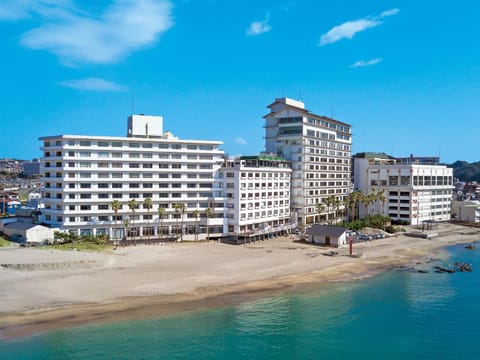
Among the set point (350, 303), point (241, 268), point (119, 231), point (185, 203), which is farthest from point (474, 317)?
point (119, 231)

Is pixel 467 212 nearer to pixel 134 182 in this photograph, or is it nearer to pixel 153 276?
pixel 134 182

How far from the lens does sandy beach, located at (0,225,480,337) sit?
163 feet

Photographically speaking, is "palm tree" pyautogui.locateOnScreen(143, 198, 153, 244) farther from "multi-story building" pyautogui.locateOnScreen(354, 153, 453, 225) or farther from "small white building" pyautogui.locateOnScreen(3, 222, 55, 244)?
"multi-story building" pyautogui.locateOnScreen(354, 153, 453, 225)

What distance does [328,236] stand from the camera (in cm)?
9138

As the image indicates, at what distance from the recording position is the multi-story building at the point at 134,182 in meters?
82.0

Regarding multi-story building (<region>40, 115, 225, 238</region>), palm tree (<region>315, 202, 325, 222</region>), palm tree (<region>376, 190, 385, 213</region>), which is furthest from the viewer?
palm tree (<region>376, 190, 385, 213</region>)

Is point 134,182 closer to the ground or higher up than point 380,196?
higher up

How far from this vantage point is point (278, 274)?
67.4 meters

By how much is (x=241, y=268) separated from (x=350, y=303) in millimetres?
19461

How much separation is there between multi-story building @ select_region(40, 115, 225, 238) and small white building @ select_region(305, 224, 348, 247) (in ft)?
67.6

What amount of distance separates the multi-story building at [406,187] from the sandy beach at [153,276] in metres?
41.1

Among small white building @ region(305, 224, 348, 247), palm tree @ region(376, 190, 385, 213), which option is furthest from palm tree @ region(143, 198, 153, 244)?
palm tree @ region(376, 190, 385, 213)

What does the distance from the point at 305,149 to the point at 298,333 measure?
225 ft

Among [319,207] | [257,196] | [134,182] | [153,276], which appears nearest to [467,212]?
[319,207]
